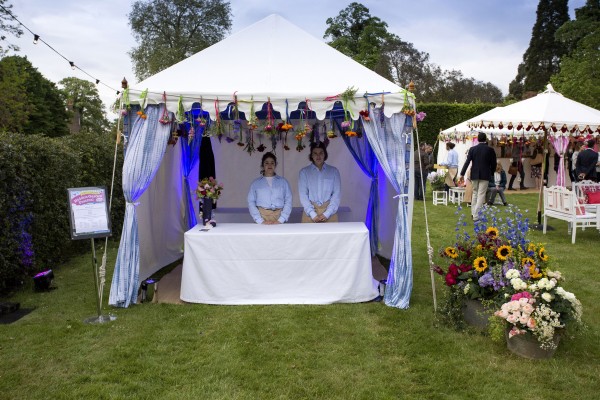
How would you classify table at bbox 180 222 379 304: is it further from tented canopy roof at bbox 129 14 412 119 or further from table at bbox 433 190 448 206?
table at bbox 433 190 448 206

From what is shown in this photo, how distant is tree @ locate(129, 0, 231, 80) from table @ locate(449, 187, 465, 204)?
22.5 meters

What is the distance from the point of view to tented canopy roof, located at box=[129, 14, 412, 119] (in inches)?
175

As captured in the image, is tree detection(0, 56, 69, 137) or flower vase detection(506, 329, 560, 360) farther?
tree detection(0, 56, 69, 137)

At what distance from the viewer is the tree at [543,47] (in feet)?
116

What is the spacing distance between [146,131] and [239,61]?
50.9 inches

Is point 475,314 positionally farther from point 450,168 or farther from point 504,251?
point 450,168

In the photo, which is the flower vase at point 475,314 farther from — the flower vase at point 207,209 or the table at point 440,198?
the table at point 440,198

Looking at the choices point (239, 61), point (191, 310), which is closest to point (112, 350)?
point (191, 310)

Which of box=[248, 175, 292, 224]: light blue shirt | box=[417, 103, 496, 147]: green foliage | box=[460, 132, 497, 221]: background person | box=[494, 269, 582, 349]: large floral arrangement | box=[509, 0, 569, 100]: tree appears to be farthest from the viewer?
box=[509, 0, 569, 100]: tree

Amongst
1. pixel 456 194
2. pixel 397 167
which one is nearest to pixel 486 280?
pixel 397 167

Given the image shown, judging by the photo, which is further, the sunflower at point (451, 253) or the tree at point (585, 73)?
the tree at point (585, 73)

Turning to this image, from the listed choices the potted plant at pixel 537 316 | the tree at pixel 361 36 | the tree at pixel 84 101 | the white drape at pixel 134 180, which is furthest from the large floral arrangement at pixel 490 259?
the tree at pixel 84 101

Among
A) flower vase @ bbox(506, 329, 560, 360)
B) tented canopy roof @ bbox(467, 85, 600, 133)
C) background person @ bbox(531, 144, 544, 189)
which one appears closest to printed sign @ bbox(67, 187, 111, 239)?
flower vase @ bbox(506, 329, 560, 360)

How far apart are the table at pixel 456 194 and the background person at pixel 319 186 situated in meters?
6.51
